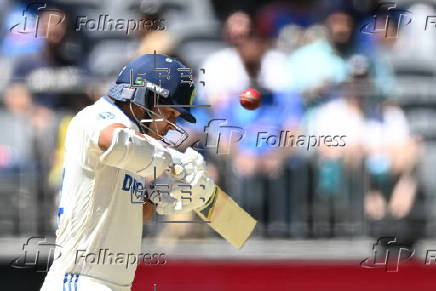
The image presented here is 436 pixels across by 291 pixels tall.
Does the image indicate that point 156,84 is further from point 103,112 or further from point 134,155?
point 134,155

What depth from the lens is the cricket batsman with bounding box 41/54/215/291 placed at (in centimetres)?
557

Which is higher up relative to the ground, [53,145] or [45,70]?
[45,70]

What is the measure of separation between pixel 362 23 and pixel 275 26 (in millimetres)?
827

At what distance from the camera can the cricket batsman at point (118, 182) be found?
18.3 ft

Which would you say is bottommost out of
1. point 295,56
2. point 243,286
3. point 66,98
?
point 243,286

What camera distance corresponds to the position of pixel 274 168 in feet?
29.7

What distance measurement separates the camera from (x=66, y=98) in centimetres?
911

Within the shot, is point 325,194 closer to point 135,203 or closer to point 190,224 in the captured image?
point 190,224

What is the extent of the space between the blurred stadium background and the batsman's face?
2.61 metres

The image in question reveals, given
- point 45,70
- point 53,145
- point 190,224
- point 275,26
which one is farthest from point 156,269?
point 275,26
